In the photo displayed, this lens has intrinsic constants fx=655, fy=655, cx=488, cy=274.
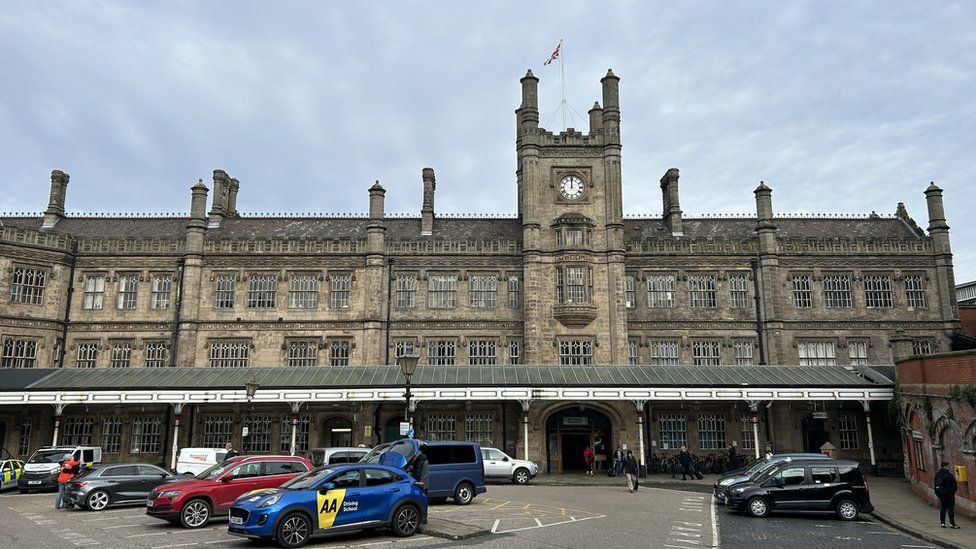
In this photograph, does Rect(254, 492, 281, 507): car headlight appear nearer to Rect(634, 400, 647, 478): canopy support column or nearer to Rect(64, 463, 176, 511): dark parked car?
Rect(64, 463, 176, 511): dark parked car

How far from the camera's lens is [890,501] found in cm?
2409

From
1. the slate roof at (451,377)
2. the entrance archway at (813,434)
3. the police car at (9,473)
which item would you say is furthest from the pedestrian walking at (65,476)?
the entrance archway at (813,434)

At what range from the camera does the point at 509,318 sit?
39375 mm

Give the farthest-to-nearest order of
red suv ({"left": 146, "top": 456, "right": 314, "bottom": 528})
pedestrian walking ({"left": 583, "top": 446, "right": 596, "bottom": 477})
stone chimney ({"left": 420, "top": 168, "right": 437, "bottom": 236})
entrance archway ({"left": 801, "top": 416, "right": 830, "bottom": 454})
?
stone chimney ({"left": 420, "top": 168, "right": 437, "bottom": 236})
entrance archway ({"left": 801, "top": 416, "right": 830, "bottom": 454})
pedestrian walking ({"left": 583, "top": 446, "right": 596, "bottom": 477})
red suv ({"left": 146, "top": 456, "right": 314, "bottom": 528})

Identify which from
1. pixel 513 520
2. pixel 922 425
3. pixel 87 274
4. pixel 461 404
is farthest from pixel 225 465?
pixel 87 274

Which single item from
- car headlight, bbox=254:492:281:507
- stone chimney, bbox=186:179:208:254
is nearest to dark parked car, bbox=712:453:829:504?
car headlight, bbox=254:492:281:507

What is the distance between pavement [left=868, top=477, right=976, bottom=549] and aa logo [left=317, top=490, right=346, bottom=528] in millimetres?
14681

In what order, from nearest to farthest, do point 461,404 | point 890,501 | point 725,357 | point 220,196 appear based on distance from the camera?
point 890,501 < point 461,404 < point 725,357 < point 220,196

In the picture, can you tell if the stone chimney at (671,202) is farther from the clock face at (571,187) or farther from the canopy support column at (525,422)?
the canopy support column at (525,422)

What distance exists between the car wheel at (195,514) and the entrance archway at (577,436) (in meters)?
22.5

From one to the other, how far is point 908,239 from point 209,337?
141 feet

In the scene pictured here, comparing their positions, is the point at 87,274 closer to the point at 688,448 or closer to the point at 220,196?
the point at 220,196

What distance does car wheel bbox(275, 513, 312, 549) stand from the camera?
13578 mm

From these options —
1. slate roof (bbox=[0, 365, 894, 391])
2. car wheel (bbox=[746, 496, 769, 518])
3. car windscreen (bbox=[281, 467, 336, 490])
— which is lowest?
car wheel (bbox=[746, 496, 769, 518])
